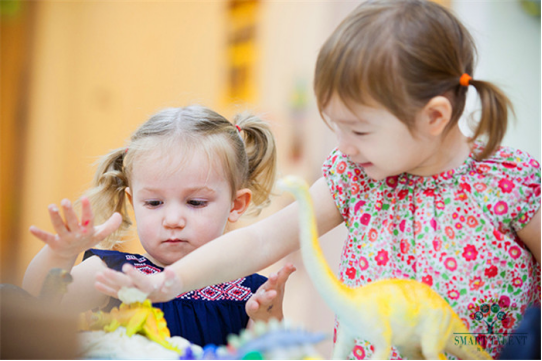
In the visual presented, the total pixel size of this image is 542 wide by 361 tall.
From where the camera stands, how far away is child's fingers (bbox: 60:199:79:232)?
72 cm

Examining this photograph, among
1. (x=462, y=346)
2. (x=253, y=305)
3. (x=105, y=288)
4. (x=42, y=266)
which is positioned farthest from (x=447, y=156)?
(x=42, y=266)

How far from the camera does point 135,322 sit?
0.69 m

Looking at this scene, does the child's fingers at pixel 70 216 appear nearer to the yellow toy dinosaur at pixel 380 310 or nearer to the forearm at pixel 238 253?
the forearm at pixel 238 253

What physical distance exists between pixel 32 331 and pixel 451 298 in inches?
20.7

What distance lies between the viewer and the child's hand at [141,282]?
26.7 inches

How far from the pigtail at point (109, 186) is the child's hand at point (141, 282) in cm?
50

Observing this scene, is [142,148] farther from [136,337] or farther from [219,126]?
[136,337]

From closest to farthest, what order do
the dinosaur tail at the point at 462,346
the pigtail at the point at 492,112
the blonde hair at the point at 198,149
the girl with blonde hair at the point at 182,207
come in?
the dinosaur tail at the point at 462,346 < the pigtail at the point at 492,112 < the girl with blonde hair at the point at 182,207 < the blonde hair at the point at 198,149

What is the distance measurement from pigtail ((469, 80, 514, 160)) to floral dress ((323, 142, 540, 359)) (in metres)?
0.06

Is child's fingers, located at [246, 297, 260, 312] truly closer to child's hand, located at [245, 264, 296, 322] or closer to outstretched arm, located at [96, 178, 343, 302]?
child's hand, located at [245, 264, 296, 322]

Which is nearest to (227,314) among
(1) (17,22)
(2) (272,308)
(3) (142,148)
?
(2) (272,308)

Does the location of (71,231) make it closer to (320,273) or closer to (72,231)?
(72,231)

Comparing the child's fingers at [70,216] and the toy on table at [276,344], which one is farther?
the child's fingers at [70,216]

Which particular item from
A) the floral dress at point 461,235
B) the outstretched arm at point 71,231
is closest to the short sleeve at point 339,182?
the floral dress at point 461,235
